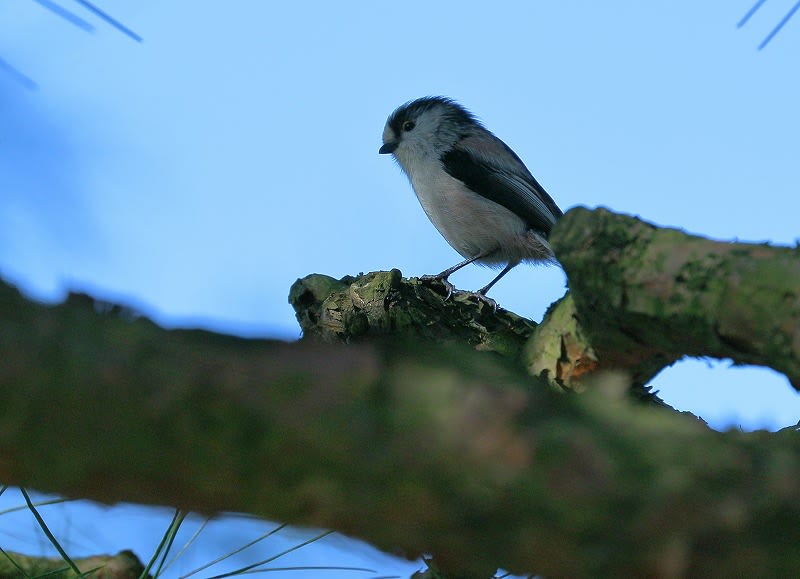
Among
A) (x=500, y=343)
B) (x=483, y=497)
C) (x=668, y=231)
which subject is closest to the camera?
(x=483, y=497)

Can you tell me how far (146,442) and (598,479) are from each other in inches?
14.3

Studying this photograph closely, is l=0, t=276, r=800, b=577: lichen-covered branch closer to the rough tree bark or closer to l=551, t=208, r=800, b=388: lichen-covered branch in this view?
the rough tree bark

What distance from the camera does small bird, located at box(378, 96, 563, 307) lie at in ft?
17.3

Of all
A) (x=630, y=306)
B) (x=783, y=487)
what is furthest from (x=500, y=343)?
(x=783, y=487)

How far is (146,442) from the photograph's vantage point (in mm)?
753

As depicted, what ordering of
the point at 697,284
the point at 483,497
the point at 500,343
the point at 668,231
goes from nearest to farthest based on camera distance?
the point at 483,497
the point at 697,284
the point at 668,231
the point at 500,343

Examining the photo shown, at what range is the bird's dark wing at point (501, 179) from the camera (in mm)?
5309

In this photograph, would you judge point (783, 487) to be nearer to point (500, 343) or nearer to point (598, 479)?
point (598, 479)

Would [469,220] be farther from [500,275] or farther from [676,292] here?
[676,292]

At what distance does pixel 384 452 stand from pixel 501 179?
485cm

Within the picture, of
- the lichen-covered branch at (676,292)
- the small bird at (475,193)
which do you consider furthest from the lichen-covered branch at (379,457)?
the small bird at (475,193)

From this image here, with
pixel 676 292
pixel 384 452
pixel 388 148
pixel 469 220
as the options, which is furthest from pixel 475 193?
pixel 384 452

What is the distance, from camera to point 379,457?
2.48 feet

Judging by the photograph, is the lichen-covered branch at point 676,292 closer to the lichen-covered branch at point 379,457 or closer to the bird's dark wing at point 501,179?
the lichen-covered branch at point 379,457
